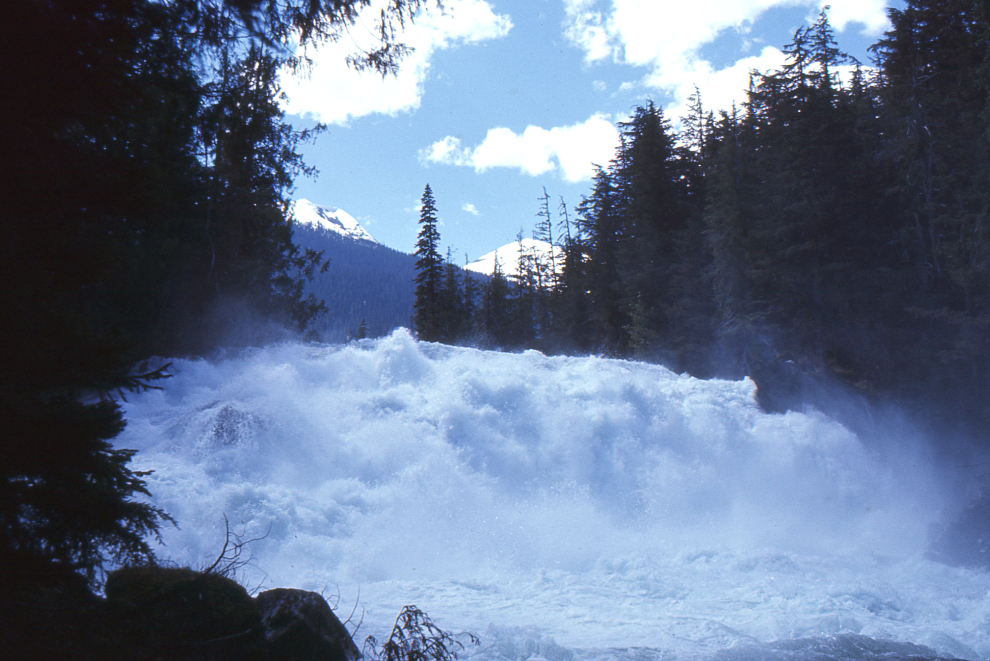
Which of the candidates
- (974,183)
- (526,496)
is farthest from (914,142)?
(526,496)

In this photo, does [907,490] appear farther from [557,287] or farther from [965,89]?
[557,287]

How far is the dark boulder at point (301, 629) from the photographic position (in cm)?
399

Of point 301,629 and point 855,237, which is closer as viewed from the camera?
point 301,629

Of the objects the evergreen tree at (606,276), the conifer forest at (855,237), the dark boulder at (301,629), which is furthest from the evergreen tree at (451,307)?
the dark boulder at (301,629)

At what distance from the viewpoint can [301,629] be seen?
13.6ft

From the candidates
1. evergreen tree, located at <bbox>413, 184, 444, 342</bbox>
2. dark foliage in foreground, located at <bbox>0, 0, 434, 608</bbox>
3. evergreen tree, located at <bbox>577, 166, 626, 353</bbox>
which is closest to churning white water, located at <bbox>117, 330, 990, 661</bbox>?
dark foliage in foreground, located at <bbox>0, 0, 434, 608</bbox>

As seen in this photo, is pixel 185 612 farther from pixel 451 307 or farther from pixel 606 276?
pixel 451 307

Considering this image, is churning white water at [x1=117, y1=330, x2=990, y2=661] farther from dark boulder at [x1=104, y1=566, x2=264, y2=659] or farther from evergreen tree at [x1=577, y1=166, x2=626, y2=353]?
evergreen tree at [x1=577, y1=166, x2=626, y2=353]

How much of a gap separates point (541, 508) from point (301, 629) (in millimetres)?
6940

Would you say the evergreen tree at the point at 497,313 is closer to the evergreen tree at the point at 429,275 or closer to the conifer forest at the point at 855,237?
the evergreen tree at the point at 429,275

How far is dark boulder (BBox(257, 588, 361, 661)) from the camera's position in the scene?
13.1 ft

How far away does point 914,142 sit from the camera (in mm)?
16531

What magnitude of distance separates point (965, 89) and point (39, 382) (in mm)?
22748

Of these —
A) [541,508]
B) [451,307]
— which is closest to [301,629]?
[541,508]
